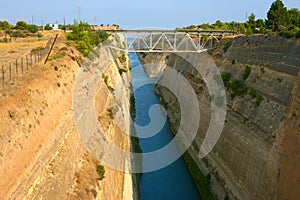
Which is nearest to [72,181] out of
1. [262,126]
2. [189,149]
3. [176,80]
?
[262,126]

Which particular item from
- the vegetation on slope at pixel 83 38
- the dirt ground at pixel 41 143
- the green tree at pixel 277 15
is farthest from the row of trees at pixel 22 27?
the dirt ground at pixel 41 143

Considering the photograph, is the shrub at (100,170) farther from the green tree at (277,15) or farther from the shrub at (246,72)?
the green tree at (277,15)

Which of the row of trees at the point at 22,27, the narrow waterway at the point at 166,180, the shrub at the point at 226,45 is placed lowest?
the narrow waterway at the point at 166,180

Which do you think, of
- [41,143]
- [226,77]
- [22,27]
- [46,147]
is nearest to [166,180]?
[226,77]

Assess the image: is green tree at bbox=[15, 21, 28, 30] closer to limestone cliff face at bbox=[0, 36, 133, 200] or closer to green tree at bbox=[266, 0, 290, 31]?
green tree at bbox=[266, 0, 290, 31]

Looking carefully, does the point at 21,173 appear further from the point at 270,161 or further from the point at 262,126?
the point at 262,126
